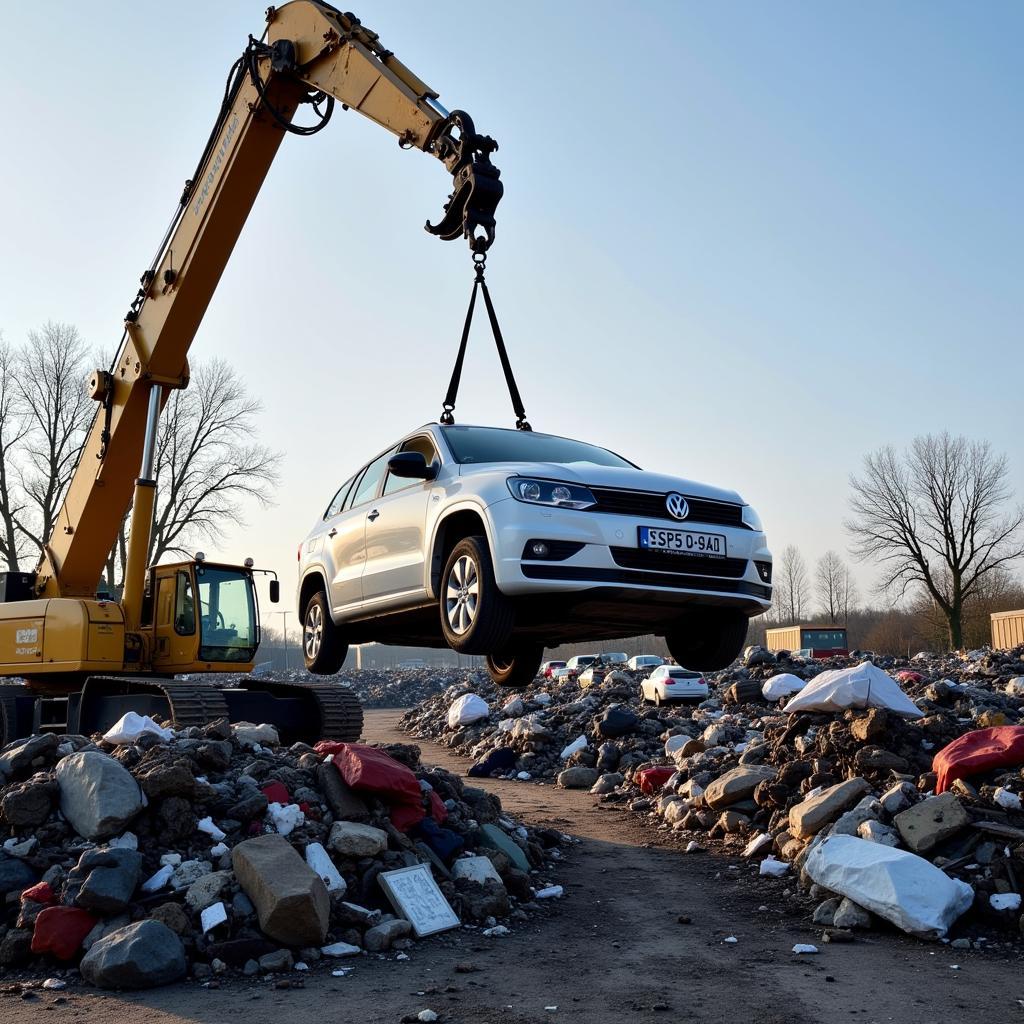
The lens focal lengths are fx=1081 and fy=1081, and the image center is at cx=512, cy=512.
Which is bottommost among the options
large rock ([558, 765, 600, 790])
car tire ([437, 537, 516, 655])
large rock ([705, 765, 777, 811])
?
large rock ([558, 765, 600, 790])

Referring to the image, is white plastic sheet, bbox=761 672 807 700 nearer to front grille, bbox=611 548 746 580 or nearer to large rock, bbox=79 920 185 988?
large rock, bbox=79 920 185 988

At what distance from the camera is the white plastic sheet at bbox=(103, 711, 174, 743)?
10.7 meters

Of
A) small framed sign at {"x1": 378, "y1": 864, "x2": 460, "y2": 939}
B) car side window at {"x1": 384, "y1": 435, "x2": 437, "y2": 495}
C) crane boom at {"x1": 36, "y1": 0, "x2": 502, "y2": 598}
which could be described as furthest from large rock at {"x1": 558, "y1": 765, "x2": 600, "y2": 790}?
→ car side window at {"x1": 384, "y1": 435, "x2": 437, "y2": 495}

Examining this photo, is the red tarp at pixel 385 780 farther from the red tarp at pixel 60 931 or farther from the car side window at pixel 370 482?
the car side window at pixel 370 482

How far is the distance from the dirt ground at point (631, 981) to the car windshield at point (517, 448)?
3.89 metres

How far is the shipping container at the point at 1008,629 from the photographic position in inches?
1232

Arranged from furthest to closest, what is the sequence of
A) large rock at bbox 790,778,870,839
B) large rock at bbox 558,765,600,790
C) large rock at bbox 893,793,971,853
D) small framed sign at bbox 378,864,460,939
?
large rock at bbox 558,765,600,790 → large rock at bbox 790,778,870,839 → large rock at bbox 893,793,971,853 → small framed sign at bbox 378,864,460,939

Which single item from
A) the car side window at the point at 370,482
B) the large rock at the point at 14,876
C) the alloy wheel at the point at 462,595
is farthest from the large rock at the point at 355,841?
the alloy wheel at the point at 462,595

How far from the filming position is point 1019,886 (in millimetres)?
9531

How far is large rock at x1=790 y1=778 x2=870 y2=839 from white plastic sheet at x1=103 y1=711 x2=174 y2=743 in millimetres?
6660

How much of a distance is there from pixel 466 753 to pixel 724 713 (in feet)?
19.6

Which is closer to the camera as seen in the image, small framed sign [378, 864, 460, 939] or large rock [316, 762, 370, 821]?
small framed sign [378, 864, 460, 939]

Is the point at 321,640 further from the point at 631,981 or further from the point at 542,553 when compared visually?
the point at 631,981

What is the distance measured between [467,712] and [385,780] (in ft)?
42.9
